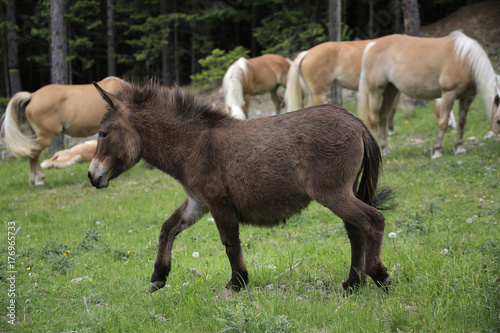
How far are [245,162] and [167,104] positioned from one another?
42.5 inches

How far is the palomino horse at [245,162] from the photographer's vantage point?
12.9 ft

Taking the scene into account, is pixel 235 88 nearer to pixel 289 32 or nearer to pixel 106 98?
pixel 289 32

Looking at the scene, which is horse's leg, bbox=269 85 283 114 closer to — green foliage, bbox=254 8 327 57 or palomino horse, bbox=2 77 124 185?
green foliage, bbox=254 8 327 57

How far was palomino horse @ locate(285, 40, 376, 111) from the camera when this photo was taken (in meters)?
11.8

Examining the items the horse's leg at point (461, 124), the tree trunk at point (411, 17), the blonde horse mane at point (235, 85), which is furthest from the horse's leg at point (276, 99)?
the horse's leg at point (461, 124)

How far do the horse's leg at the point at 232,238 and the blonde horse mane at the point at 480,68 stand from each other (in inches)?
283

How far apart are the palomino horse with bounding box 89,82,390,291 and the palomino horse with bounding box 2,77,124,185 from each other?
783 cm

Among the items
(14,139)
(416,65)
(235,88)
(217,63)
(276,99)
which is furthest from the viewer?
(217,63)

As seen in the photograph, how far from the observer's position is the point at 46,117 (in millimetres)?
12133

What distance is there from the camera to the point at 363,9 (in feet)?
88.9

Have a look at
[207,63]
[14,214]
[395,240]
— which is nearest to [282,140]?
[395,240]

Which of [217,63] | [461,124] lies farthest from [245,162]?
[217,63]

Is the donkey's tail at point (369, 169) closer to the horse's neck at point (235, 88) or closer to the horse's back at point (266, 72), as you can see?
the horse's neck at point (235, 88)

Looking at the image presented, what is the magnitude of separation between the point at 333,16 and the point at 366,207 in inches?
461
